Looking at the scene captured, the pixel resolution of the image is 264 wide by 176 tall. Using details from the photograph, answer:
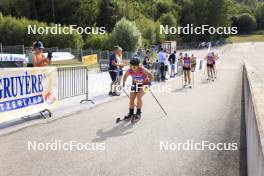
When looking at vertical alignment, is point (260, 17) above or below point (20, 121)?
above

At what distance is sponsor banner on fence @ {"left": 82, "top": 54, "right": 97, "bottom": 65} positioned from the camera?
36.5 metres

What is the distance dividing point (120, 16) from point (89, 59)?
41210 mm

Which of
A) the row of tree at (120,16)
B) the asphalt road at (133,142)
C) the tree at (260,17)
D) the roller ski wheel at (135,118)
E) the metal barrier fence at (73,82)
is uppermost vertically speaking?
the tree at (260,17)

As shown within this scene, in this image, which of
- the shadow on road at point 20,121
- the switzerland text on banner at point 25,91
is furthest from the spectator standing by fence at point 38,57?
the shadow on road at point 20,121

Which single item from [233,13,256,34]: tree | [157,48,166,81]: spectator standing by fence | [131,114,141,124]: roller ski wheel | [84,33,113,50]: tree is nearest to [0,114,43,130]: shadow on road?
[131,114,141,124]: roller ski wheel

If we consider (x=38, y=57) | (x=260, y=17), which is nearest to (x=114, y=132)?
(x=38, y=57)

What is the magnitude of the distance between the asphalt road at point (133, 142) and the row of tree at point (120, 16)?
1479 inches

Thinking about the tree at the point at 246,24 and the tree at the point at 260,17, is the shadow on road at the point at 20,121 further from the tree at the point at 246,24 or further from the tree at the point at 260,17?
the tree at the point at 260,17

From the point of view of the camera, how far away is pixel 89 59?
37.7 meters

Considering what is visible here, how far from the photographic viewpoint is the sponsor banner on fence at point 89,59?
3650 centimetres

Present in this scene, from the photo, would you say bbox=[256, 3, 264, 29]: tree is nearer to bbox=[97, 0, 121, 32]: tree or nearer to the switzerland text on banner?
bbox=[97, 0, 121, 32]: tree

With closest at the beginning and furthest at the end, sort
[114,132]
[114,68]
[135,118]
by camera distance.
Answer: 1. [114,132]
2. [135,118]
3. [114,68]

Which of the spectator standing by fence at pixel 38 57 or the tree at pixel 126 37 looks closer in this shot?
the spectator standing by fence at pixel 38 57

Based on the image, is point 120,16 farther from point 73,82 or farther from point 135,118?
point 135,118
